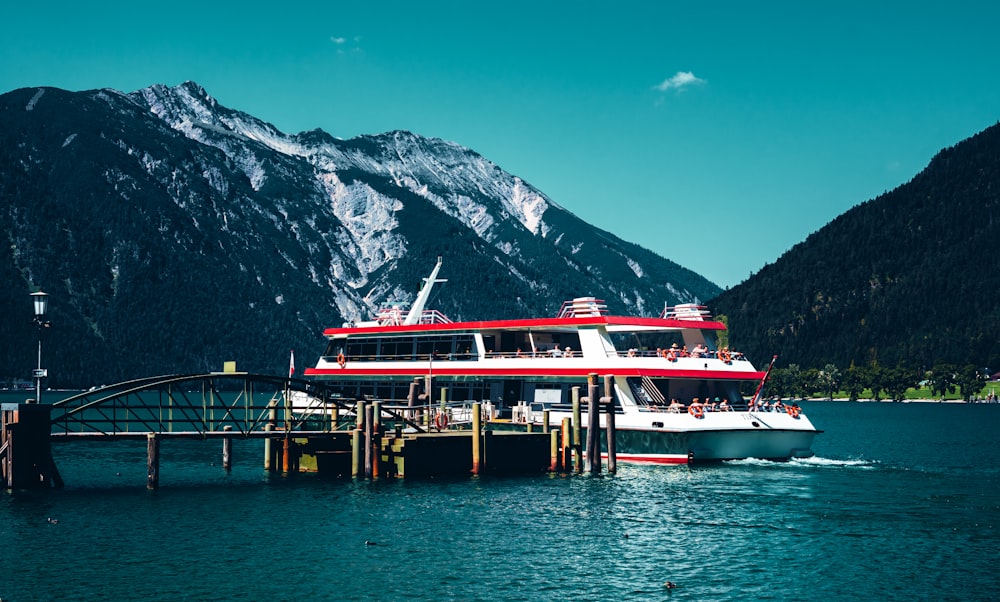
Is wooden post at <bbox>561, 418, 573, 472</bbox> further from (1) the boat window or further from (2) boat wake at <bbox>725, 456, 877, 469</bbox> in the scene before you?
(1) the boat window

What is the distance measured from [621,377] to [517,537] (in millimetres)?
20140

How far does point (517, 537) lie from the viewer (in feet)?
133

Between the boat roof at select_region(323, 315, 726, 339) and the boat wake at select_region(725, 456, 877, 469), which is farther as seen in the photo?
the boat roof at select_region(323, 315, 726, 339)

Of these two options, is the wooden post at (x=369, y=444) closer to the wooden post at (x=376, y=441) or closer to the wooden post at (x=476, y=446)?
the wooden post at (x=376, y=441)

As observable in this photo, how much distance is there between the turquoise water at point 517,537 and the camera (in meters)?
33.6

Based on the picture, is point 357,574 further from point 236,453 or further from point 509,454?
point 236,453

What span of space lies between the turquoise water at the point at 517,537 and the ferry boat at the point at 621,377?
5.22 ft

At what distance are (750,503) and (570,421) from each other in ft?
41.3

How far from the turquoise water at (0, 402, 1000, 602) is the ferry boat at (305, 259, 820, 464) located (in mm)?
1591

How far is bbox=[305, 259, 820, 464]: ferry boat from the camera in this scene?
189 feet

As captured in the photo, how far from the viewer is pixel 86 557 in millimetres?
36750

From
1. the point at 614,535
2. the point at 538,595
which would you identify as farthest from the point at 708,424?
the point at 538,595

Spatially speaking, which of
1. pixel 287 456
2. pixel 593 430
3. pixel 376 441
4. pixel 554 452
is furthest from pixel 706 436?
pixel 287 456

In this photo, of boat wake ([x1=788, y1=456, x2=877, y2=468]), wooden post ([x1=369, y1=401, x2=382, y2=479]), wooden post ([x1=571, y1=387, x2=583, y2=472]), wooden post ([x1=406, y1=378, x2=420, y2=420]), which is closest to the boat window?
wooden post ([x1=406, y1=378, x2=420, y2=420])
